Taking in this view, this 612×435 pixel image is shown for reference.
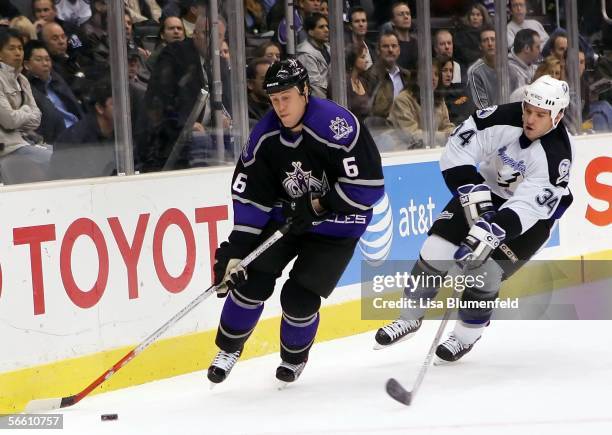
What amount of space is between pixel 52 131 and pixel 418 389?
5.59 feet

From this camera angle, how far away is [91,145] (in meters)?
5.11

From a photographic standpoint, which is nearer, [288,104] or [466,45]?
[288,104]

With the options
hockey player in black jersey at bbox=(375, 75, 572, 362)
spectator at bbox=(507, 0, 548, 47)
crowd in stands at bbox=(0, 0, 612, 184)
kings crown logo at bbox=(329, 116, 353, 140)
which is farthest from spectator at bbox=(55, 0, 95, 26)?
spectator at bbox=(507, 0, 548, 47)

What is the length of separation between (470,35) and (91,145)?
2865 mm

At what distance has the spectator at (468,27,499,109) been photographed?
727 centimetres

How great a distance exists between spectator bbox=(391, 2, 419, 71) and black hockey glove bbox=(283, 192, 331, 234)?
234 centimetres

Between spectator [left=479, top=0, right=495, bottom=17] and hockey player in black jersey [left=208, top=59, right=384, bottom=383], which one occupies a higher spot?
spectator [left=479, top=0, right=495, bottom=17]

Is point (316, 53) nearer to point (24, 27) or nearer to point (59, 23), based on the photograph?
point (59, 23)

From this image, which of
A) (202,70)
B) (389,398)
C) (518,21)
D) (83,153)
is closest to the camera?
(389,398)

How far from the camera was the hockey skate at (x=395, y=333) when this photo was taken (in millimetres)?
5137

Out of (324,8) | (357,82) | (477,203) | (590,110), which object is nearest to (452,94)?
(357,82)

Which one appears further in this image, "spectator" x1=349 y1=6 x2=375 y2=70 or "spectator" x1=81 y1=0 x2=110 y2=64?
"spectator" x1=349 y1=6 x2=375 y2=70

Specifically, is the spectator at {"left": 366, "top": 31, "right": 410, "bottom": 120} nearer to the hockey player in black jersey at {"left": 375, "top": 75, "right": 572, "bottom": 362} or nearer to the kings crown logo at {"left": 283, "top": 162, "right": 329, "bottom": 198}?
the hockey player in black jersey at {"left": 375, "top": 75, "right": 572, "bottom": 362}

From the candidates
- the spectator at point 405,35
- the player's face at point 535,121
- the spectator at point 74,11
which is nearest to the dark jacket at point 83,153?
the spectator at point 74,11
